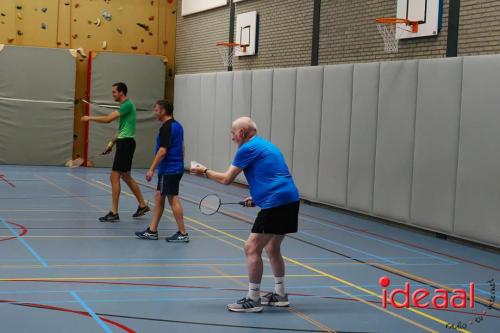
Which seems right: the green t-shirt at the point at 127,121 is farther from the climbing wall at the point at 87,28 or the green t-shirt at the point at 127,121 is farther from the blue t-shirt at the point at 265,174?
the climbing wall at the point at 87,28

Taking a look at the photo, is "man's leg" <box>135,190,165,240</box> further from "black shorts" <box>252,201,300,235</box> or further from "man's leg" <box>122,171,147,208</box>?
"black shorts" <box>252,201,300,235</box>

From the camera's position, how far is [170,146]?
34.0 ft

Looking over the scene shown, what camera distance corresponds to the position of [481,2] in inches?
470

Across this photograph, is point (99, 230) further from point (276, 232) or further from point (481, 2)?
point (481, 2)

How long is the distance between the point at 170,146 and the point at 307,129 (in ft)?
19.9

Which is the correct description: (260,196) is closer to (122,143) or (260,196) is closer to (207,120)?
(122,143)

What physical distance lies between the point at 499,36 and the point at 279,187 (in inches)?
240

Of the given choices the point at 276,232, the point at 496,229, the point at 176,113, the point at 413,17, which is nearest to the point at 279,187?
the point at 276,232

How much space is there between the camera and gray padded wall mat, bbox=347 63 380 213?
13727 millimetres

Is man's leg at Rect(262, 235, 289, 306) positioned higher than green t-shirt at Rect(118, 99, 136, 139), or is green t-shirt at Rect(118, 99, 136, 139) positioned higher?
green t-shirt at Rect(118, 99, 136, 139)

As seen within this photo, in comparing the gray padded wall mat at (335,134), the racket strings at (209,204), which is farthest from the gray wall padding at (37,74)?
the racket strings at (209,204)

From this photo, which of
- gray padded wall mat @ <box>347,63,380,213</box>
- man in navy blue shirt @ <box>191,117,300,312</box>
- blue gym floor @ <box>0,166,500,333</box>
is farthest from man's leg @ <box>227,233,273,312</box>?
gray padded wall mat @ <box>347,63,380,213</box>
